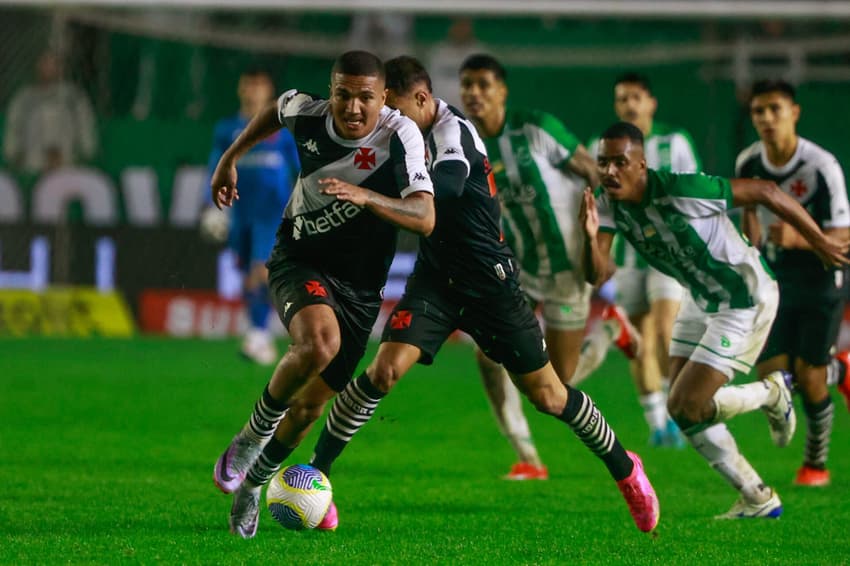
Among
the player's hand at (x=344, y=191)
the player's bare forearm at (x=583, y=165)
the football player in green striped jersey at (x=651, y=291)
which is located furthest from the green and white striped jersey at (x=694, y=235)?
the football player in green striped jersey at (x=651, y=291)

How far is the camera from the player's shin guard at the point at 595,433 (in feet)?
21.8

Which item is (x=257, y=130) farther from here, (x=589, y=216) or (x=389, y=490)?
(x=389, y=490)

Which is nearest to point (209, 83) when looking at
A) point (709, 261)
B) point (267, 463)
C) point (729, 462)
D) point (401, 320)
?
point (709, 261)

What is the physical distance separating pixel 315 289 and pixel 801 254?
12.1 ft

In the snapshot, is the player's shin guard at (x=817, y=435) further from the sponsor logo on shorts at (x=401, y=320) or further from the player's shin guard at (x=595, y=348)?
the sponsor logo on shorts at (x=401, y=320)

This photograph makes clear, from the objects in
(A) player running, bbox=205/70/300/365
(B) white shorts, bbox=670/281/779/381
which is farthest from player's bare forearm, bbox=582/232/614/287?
(A) player running, bbox=205/70/300/365

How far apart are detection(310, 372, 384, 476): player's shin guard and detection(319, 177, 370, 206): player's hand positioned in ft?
4.17

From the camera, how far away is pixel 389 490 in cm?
782

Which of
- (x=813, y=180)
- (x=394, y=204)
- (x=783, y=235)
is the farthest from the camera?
(x=783, y=235)

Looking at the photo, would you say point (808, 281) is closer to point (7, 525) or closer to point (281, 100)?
point (281, 100)

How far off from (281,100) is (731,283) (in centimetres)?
246

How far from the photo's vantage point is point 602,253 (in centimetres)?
736

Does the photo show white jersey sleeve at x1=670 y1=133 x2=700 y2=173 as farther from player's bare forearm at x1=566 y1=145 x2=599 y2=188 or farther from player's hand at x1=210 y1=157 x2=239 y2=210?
player's hand at x1=210 y1=157 x2=239 y2=210

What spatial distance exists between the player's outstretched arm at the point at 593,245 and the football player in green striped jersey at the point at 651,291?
8.27ft
